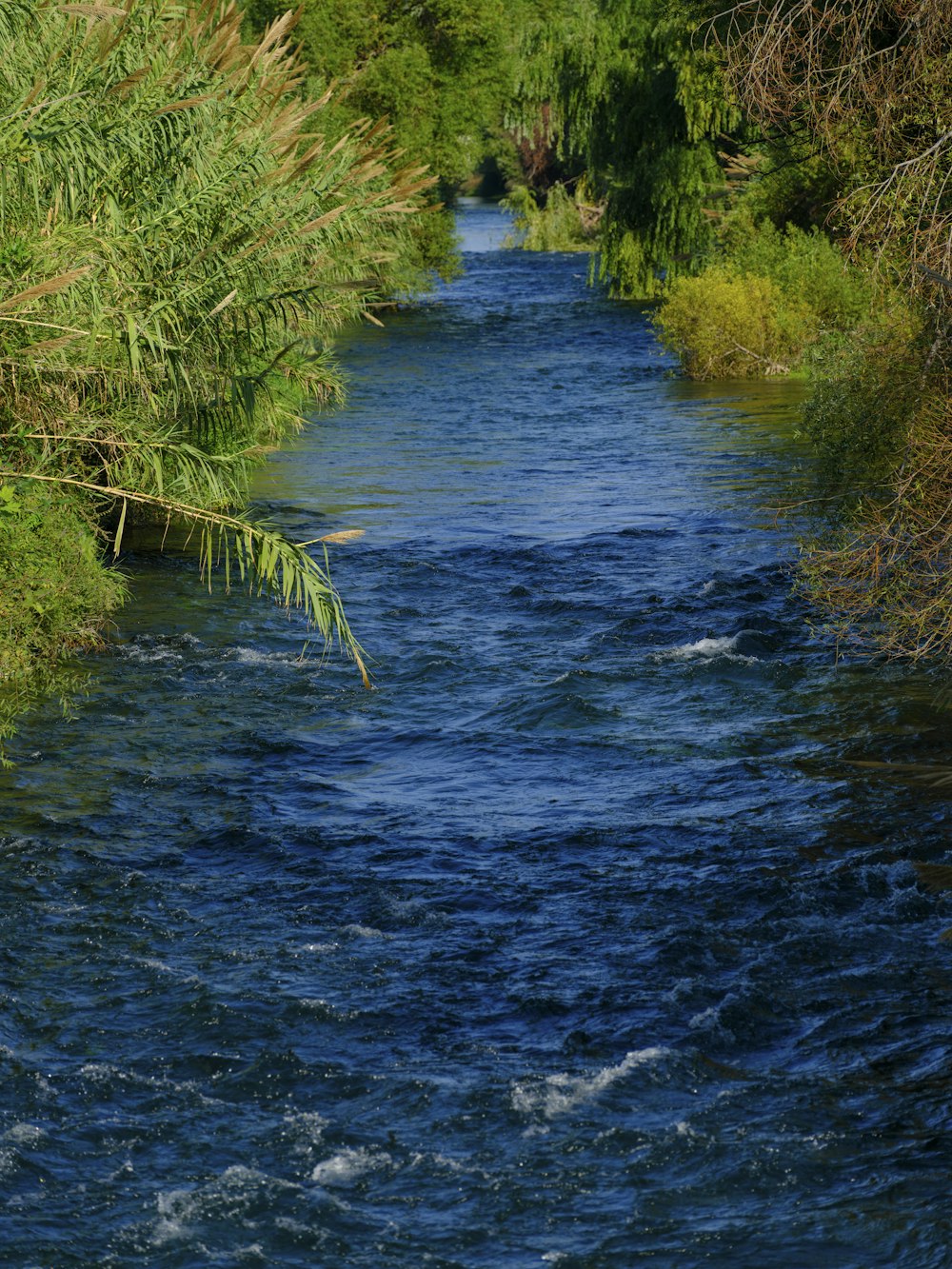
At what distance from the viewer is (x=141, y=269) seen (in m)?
14.6

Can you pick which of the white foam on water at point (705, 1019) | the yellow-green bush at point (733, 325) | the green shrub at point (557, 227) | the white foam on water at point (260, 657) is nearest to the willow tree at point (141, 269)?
the white foam on water at point (260, 657)

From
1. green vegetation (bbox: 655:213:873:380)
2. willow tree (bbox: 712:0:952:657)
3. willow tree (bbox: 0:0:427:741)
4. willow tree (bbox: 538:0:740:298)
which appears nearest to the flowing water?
willow tree (bbox: 712:0:952:657)

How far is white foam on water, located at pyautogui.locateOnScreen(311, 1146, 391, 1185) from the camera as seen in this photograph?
705cm

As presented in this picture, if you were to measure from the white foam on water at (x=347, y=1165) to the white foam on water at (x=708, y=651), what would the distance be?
7.86 metres

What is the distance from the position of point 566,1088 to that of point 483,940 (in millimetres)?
1720

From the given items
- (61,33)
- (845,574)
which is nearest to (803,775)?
(845,574)

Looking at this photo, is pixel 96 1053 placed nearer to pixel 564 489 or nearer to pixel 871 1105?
pixel 871 1105

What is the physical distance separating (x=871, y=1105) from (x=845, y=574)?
19.4 feet

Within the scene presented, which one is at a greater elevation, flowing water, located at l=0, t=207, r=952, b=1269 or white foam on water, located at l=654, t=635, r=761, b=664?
white foam on water, located at l=654, t=635, r=761, b=664

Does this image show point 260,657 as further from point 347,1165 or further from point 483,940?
point 347,1165

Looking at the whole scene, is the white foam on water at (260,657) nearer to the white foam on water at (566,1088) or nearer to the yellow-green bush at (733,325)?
the white foam on water at (566,1088)

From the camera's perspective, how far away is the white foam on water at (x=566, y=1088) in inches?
296

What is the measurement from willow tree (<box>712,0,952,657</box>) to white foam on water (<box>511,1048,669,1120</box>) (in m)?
4.54

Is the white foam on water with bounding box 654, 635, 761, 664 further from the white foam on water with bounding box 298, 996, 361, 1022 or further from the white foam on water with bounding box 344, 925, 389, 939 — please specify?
the white foam on water with bounding box 298, 996, 361, 1022
